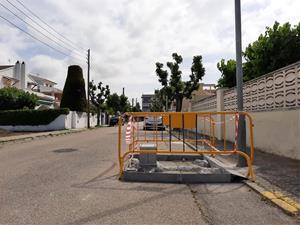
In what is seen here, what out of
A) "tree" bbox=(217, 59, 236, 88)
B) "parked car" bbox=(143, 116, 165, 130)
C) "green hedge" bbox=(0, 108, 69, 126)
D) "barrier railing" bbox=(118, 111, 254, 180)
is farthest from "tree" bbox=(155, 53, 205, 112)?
"parked car" bbox=(143, 116, 165, 130)

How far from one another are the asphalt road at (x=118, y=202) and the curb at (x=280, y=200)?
111 millimetres

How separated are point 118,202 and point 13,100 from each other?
34.7m

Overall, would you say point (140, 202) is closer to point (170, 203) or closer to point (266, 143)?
point (170, 203)

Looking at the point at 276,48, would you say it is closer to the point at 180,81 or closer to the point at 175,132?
the point at 175,132

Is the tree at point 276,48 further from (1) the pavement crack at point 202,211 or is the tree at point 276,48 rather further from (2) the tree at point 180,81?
(1) the pavement crack at point 202,211

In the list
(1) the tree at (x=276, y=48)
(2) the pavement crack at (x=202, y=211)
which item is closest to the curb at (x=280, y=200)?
(2) the pavement crack at (x=202, y=211)

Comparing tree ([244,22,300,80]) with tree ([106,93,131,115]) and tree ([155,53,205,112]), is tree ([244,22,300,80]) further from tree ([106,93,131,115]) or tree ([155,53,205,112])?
tree ([106,93,131,115])

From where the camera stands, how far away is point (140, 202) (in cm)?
646

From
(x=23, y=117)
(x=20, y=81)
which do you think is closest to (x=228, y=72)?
(x=23, y=117)

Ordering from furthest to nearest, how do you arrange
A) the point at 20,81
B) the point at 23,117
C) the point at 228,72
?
the point at 20,81
the point at 23,117
the point at 228,72

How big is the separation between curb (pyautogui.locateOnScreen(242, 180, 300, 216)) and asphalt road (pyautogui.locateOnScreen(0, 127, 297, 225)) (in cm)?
11

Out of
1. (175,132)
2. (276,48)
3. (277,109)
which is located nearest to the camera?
(277,109)

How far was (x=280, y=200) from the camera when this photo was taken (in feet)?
20.4

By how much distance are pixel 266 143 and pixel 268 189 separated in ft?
20.9
